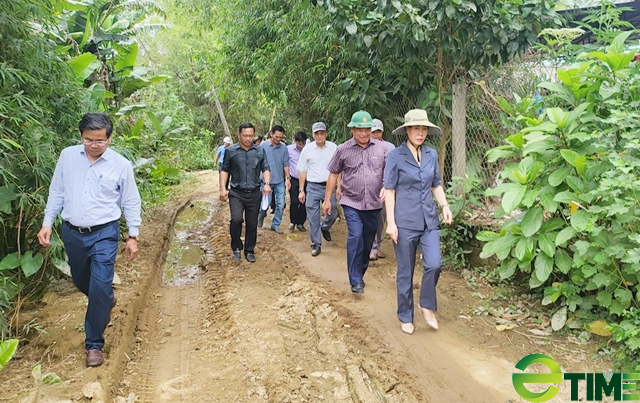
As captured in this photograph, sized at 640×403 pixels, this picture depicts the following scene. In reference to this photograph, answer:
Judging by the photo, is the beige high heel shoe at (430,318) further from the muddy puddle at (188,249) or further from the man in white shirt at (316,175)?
the muddy puddle at (188,249)

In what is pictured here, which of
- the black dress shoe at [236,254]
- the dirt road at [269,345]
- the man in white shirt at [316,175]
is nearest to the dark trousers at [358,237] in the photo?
the dirt road at [269,345]

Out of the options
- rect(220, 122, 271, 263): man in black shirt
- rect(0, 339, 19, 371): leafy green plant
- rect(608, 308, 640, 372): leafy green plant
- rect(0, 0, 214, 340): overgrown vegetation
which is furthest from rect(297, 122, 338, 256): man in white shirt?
rect(0, 339, 19, 371): leafy green plant

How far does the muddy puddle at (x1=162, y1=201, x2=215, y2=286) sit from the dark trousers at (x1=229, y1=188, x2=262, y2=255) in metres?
0.74

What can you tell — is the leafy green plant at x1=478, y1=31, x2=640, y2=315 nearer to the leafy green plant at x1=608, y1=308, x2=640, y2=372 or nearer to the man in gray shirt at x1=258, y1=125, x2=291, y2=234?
the leafy green plant at x1=608, y1=308, x2=640, y2=372

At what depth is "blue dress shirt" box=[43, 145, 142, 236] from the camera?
151 inches

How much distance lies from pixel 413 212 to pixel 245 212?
10.1 ft

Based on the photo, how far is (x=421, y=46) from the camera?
597cm

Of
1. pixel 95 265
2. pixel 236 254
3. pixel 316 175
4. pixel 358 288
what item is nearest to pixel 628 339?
pixel 358 288

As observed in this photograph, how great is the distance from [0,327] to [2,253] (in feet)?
4.10

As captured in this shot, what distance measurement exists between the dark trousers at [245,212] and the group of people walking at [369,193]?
0.5 inches

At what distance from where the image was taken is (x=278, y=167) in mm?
8688

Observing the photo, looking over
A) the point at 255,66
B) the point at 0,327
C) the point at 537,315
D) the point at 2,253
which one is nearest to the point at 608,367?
the point at 537,315

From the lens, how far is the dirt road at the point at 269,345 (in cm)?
361

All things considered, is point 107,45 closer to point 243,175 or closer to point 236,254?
point 243,175
